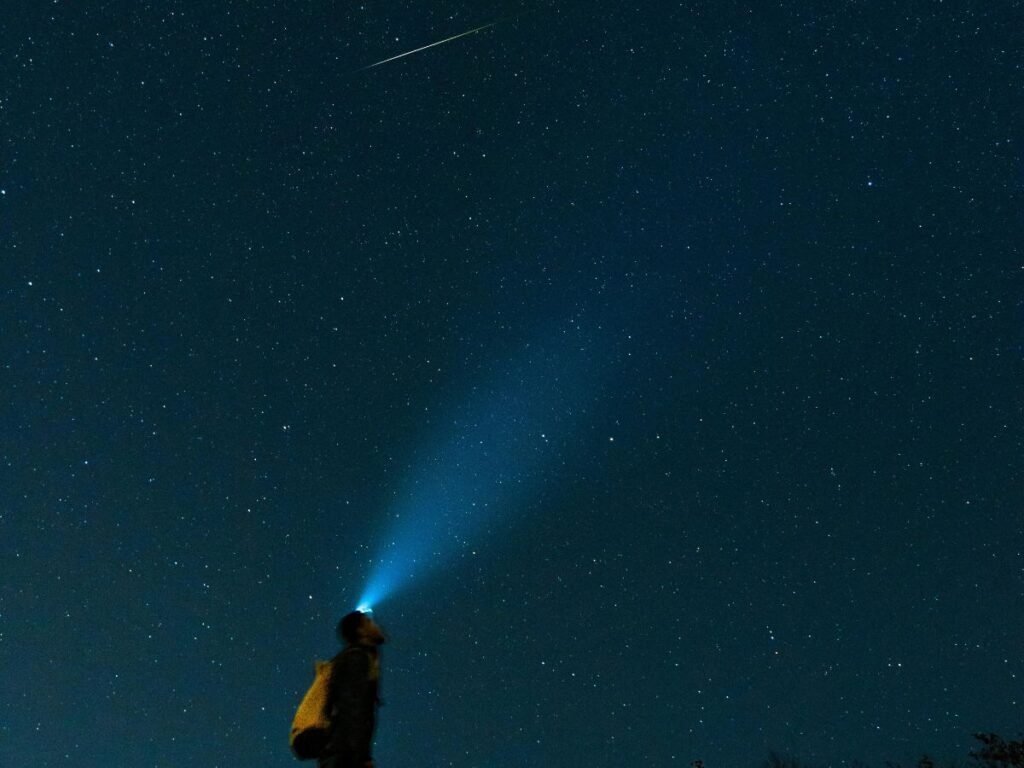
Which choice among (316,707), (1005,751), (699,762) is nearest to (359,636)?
(316,707)

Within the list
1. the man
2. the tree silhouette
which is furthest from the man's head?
the tree silhouette

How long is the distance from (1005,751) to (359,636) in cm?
2093

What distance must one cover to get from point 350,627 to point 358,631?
1.3 inches

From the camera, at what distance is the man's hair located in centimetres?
277

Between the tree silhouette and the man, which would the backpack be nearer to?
the man

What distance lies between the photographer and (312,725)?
8.38ft

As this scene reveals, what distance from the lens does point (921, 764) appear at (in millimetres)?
19406

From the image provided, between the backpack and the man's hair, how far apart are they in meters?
0.12

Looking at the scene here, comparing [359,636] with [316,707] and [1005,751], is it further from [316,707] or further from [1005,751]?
[1005,751]

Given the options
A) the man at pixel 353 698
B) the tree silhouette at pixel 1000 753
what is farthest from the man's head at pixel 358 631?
the tree silhouette at pixel 1000 753

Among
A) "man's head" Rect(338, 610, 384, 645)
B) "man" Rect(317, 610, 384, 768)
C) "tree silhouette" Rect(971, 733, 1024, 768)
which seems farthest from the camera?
"tree silhouette" Rect(971, 733, 1024, 768)

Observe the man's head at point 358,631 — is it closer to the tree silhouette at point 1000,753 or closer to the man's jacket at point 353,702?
the man's jacket at point 353,702

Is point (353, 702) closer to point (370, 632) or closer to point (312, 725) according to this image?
point (312, 725)

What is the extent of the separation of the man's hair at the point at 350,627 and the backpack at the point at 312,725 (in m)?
0.12
